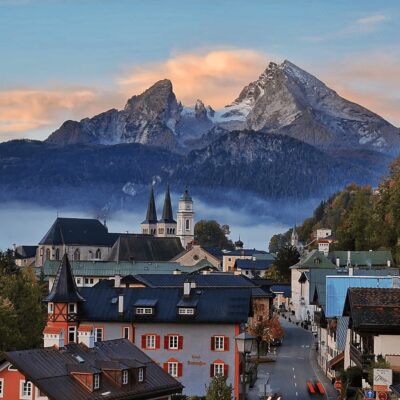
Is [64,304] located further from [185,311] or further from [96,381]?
[96,381]

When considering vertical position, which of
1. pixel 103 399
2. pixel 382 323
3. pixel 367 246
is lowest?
pixel 103 399

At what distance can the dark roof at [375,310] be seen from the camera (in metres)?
61.0

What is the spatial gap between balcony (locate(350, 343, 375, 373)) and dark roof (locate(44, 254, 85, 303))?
824 inches

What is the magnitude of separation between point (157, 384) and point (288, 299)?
126681 mm

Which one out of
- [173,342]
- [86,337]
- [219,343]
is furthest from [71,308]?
[219,343]

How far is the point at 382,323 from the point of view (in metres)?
61.2

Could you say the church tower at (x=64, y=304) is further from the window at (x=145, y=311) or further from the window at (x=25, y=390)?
the window at (x=25, y=390)

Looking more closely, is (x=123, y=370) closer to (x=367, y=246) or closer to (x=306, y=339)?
(x=306, y=339)

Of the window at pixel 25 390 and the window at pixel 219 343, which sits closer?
the window at pixel 25 390

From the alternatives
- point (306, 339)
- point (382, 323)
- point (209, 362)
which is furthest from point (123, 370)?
point (306, 339)

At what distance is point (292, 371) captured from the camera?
335 feet

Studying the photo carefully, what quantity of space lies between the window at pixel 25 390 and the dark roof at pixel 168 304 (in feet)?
103

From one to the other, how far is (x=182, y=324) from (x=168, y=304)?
9.53 feet

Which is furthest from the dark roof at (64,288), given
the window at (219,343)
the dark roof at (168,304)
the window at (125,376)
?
the window at (125,376)
